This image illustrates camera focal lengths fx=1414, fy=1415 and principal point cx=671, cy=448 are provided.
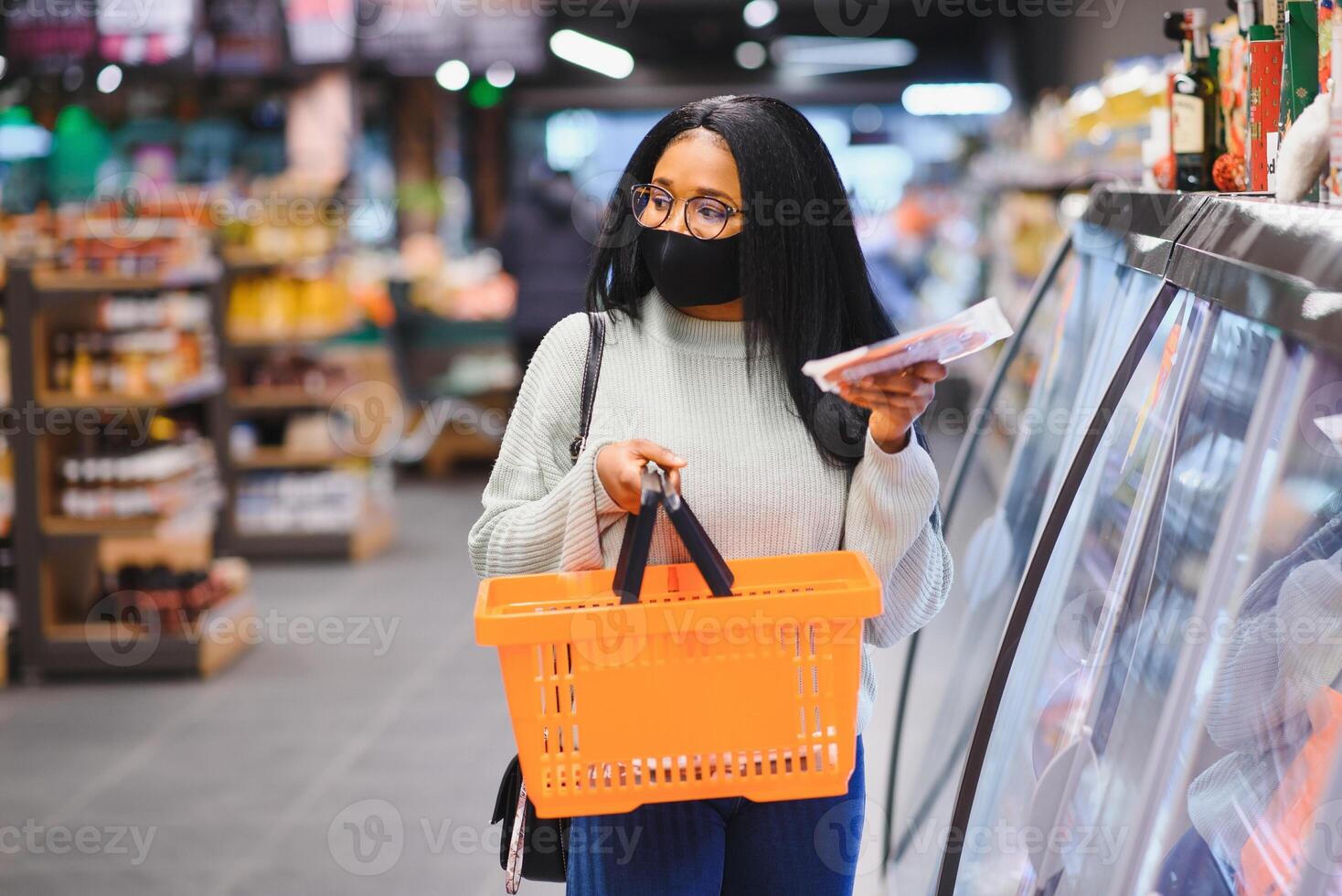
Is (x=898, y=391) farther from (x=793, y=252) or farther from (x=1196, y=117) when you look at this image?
(x=1196, y=117)

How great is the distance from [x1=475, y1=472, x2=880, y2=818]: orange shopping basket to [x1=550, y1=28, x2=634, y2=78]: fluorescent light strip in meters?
14.6

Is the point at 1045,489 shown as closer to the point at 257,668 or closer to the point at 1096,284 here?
the point at 1096,284

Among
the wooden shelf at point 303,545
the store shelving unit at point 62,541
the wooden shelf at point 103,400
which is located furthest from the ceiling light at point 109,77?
the wooden shelf at point 103,400

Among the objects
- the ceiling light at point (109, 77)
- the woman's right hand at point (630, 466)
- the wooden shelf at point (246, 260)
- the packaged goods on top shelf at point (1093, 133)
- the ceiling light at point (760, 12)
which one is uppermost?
the ceiling light at point (760, 12)

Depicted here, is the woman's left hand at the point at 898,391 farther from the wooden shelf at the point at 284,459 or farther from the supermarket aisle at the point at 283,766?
the wooden shelf at the point at 284,459

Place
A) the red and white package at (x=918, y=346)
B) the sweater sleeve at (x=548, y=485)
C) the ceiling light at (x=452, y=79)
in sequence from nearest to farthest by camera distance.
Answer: the red and white package at (x=918, y=346) → the sweater sleeve at (x=548, y=485) → the ceiling light at (x=452, y=79)

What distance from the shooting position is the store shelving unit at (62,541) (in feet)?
18.6

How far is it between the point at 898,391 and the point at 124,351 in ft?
16.4

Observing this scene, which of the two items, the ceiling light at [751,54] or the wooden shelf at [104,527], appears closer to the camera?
the wooden shelf at [104,527]

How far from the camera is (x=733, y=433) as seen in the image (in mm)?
1936

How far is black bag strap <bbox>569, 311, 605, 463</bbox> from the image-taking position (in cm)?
195

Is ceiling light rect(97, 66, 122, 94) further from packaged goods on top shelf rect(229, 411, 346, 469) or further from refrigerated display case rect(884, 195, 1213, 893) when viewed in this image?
refrigerated display case rect(884, 195, 1213, 893)

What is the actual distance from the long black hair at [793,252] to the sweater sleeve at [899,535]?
10cm

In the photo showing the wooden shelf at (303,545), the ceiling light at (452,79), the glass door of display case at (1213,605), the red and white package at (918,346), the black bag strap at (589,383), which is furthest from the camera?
the ceiling light at (452,79)
